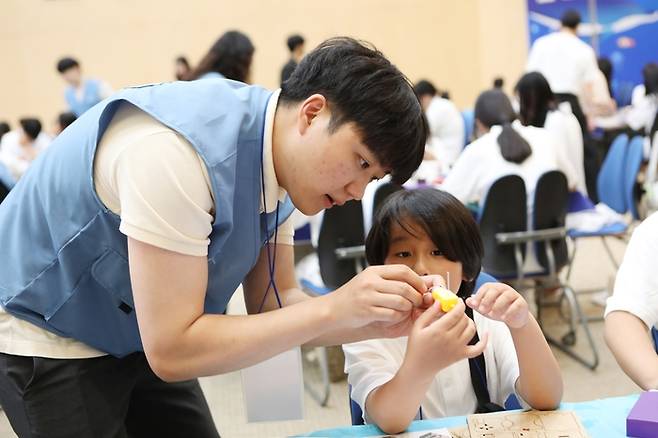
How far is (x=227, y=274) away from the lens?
1192 millimetres

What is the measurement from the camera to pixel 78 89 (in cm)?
746

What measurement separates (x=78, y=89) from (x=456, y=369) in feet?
21.8

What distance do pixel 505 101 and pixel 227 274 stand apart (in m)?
2.89

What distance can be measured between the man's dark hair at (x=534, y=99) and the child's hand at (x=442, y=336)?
3.09 metres

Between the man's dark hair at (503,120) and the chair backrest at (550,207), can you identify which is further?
the man's dark hair at (503,120)

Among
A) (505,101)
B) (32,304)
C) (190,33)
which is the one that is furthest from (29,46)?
(32,304)

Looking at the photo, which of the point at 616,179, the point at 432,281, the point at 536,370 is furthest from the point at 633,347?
the point at 616,179

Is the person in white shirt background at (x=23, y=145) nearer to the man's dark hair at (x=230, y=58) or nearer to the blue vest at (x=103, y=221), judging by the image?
the man's dark hair at (x=230, y=58)

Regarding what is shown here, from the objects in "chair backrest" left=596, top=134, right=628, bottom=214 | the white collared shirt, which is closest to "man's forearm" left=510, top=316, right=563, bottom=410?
"chair backrest" left=596, top=134, right=628, bottom=214

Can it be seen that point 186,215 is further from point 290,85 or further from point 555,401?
point 555,401

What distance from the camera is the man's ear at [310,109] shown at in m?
1.07

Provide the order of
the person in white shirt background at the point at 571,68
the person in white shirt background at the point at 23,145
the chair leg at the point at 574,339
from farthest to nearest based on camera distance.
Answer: the person in white shirt background at the point at 23,145
the person in white shirt background at the point at 571,68
the chair leg at the point at 574,339

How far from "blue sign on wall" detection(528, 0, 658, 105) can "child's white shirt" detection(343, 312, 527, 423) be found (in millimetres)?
8051

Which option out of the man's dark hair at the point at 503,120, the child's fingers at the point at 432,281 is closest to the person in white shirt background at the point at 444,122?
the man's dark hair at the point at 503,120
